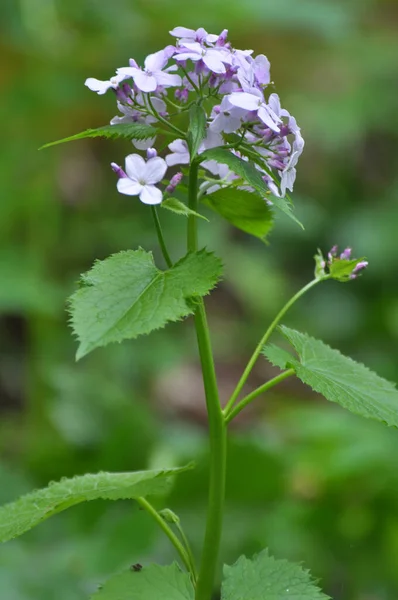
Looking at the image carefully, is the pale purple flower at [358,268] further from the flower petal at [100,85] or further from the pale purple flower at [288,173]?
the flower petal at [100,85]

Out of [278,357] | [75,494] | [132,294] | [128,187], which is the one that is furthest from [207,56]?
[75,494]

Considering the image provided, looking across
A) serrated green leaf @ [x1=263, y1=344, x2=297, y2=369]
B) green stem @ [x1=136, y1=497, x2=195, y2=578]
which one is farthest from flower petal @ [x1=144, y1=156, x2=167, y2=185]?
green stem @ [x1=136, y1=497, x2=195, y2=578]

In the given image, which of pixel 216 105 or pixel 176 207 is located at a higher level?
pixel 216 105

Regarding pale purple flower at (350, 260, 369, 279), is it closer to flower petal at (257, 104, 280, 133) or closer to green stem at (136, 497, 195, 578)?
flower petal at (257, 104, 280, 133)

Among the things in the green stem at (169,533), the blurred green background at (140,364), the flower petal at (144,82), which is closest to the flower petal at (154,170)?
the flower petal at (144,82)

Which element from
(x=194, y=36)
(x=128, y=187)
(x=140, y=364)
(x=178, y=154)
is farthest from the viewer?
(x=140, y=364)

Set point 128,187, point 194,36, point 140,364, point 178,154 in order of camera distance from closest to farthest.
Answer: point 128,187 → point 194,36 → point 178,154 → point 140,364

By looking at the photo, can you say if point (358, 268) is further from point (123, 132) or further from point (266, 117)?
point (123, 132)
